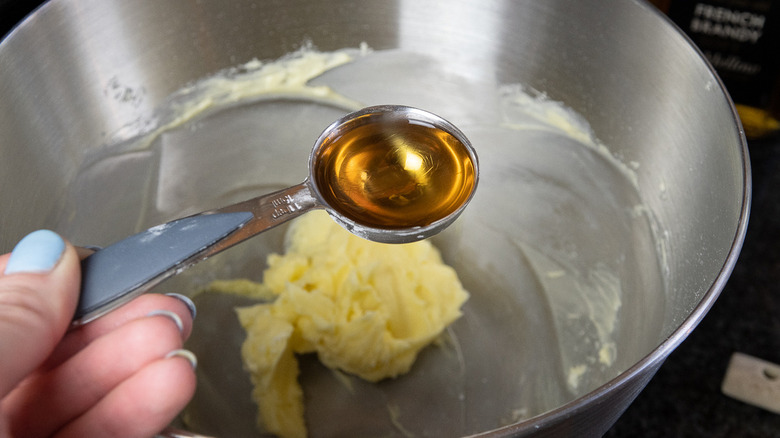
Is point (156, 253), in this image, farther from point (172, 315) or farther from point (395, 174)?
point (395, 174)

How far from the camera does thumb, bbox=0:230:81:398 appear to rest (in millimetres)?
479

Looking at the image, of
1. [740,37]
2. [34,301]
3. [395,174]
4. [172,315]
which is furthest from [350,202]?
[740,37]

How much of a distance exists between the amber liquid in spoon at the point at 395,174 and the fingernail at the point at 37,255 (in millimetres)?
288

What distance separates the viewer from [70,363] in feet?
1.93

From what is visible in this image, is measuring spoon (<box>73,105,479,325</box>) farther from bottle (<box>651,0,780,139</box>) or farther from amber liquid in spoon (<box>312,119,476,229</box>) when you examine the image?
bottle (<box>651,0,780,139</box>)

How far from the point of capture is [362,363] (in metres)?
0.96

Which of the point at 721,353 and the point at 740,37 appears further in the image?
the point at 740,37

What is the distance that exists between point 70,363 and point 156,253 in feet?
0.41

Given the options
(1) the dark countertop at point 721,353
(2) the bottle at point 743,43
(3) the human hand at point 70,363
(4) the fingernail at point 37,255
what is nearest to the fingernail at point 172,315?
(3) the human hand at point 70,363

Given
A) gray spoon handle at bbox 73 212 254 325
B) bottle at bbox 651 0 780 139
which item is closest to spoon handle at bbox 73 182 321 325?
gray spoon handle at bbox 73 212 254 325

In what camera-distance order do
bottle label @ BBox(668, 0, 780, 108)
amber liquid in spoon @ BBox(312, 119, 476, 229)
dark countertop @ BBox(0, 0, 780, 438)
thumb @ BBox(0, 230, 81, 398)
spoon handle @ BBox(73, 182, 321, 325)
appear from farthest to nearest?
bottle label @ BBox(668, 0, 780, 108) → dark countertop @ BBox(0, 0, 780, 438) → amber liquid in spoon @ BBox(312, 119, 476, 229) → spoon handle @ BBox(73, 182, 321, 325) → thumb @ BBox(0, 230, 81, 398)

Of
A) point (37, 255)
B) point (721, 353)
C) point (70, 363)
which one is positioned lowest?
point (721, 353)

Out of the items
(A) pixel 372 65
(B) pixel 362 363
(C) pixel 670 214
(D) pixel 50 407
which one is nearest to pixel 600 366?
(C) pixel 670 214

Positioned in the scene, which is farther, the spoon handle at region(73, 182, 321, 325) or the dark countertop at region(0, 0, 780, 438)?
the dark countertop at region(0, 0, 780, 438)
